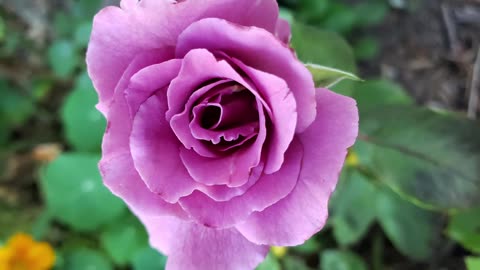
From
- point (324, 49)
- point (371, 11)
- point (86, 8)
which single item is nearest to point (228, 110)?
point (324, 49)

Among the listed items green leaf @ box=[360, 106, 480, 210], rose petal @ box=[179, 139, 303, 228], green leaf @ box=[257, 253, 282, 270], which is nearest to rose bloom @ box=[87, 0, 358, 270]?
rose petal @ box=[179, 139, 303, 228]

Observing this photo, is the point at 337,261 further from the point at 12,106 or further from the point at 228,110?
the point at 12,106

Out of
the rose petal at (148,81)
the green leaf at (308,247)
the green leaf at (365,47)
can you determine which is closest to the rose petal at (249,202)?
the rose petal at (148,81)

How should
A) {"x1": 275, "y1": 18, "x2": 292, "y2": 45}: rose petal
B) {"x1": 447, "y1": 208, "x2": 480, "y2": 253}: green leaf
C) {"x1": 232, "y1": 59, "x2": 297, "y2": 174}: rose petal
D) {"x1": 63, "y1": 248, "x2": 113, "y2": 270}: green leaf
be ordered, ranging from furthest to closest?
{"x1": 63, "y1": 248, "x2": 113, "y2": 270}: green leaf
{"x1": 447, "y1": 208, "x2": 480, "y2": 253}: green leaf
{"x1": 275, "y1": 18, "x2": 292, "y2": 45}: rose petal
{"x1": 232, "y1": 59, "x2": 297, "y2": 174}: rose petal

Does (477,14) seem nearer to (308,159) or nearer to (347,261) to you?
(347,261)

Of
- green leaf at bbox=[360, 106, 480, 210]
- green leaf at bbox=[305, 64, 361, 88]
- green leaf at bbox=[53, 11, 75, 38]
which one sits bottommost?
green leaf at bbox=[360, 106, 480, 210]

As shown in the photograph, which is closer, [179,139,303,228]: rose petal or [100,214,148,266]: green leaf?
[179,139,303,228]: rose petal

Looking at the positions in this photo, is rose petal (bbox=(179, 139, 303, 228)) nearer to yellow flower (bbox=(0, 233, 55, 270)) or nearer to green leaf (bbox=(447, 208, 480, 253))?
green leaf (bbox=(447, 208, 480, 253))
